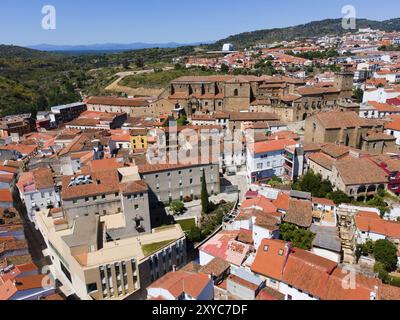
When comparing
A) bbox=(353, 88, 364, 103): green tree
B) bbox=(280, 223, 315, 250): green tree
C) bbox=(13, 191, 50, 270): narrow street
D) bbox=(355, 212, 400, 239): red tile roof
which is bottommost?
bbox=(13, 191, 50, 270): narrow street

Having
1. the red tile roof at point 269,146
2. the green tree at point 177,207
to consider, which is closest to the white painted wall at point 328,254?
the red tile roof at point 269,146

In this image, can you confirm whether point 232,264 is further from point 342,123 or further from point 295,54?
point 295,54

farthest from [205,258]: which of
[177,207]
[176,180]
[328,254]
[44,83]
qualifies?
→ [44,83]

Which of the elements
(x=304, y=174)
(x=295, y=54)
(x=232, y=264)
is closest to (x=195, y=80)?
(x=304, y=174)

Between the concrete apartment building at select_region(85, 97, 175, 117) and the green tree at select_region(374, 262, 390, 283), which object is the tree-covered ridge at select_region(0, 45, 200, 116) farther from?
the green tree at select_region(374, 262, 390, 283)

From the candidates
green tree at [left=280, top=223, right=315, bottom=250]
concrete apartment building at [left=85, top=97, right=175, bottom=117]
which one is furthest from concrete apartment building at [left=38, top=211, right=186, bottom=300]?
concrete apartment building at [left=85, top=97, right=175, bottom=117]

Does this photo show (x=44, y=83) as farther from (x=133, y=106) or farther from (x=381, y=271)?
(x=381, y=271)
